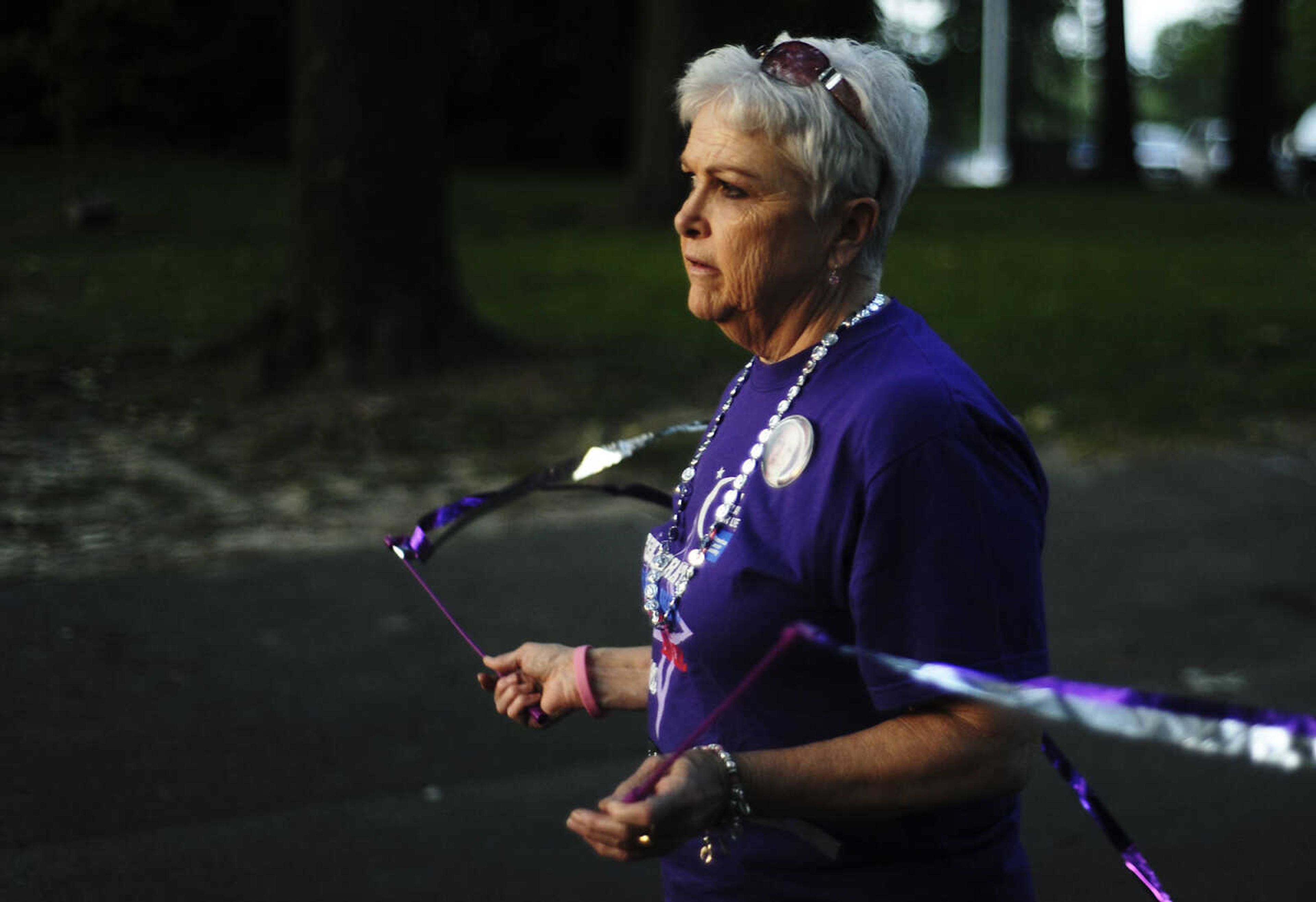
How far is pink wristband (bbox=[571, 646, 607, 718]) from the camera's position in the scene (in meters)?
2.12

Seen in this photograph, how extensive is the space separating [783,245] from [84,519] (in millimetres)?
4906

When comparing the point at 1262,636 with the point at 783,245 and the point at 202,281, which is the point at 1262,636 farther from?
the point at 202,281

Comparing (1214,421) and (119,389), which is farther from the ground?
(119,389)

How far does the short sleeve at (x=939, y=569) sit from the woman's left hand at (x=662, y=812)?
0.70 ft

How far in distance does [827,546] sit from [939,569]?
13 centimetres

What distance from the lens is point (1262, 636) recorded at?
541cm

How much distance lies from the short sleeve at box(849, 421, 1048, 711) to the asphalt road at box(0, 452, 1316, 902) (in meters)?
2.26

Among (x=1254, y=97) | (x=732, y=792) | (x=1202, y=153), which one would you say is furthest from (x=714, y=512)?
(x=1202, y=153)

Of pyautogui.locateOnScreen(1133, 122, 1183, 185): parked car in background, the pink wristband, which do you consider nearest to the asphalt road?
the pink wristband

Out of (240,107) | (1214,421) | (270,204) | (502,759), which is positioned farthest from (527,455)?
(240,107)

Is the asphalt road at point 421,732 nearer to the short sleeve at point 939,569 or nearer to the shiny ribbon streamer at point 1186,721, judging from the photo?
the short sleeve at point 939,569

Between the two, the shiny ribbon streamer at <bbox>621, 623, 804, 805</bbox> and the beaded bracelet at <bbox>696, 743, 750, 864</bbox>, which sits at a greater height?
the shiny ribbon streamer at <bbox>621, 623, 804, 805</bbox>

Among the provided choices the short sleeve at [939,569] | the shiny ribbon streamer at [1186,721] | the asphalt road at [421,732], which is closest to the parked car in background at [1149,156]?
the asphalt road at [421,732]

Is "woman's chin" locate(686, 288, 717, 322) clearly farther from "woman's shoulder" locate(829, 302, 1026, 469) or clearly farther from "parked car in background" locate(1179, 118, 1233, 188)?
"parked car in background" locate(1179, 118, 1233, 188)
